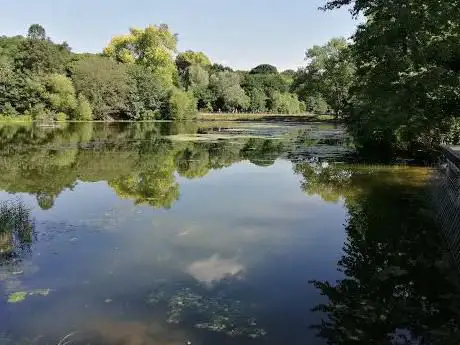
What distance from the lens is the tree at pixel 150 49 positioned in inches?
3349

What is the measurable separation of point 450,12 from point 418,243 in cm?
907

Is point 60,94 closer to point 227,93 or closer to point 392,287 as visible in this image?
point 227,93

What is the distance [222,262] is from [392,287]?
10.7 ft

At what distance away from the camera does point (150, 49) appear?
85.9 m

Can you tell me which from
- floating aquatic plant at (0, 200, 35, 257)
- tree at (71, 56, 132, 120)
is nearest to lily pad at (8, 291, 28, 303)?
floating aquatic plant at (0, 200, 35, 257)

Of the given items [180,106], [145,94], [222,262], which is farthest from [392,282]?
[145,94]

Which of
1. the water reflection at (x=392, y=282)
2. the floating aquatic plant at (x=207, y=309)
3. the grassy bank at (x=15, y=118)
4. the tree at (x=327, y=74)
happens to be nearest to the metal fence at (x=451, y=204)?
the water reflection at (x=392, y=282)

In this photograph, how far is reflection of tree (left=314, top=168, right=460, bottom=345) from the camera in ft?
21.6

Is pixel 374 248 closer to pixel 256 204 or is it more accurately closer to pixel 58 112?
pixel 256 204

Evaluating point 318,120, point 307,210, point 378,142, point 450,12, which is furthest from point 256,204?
point 318,120

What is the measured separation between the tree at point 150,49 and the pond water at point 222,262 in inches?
2736

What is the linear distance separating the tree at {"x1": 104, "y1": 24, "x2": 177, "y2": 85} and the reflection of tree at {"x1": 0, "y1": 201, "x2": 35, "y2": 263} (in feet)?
239

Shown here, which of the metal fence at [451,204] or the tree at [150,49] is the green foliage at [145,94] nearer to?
the tree at [150,49]

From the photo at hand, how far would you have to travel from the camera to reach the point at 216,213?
1345 cm
